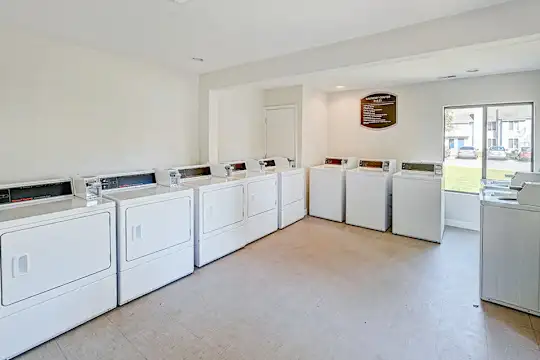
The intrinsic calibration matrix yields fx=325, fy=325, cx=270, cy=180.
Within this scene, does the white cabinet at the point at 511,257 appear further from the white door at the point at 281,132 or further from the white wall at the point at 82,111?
the white wall at the point at 82,111

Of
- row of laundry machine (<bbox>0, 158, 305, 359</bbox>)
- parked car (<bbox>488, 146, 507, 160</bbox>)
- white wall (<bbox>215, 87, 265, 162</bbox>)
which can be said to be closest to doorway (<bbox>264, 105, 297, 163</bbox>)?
white wall (<bbox>215, 87, 265, 162</bbox>)

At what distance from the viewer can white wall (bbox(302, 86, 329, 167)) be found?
228 inches

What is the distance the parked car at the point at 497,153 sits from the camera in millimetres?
4992

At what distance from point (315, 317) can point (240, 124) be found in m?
3.78

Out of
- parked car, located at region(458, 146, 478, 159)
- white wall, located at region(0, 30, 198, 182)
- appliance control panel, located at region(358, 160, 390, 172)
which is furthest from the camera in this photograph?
appliance control panel, located at region(358, 160, 390, 172)

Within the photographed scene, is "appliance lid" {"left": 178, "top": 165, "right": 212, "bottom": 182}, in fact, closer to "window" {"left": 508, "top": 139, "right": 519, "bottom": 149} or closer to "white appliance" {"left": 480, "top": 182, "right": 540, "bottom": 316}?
"white appliance" {"left": 480, "top": 182, "right": 540, "bottom": 316}

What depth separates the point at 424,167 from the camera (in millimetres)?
4977

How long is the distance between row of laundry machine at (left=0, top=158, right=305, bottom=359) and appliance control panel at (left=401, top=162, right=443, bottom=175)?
8.24 feet

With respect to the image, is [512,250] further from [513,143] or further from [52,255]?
[52,255]

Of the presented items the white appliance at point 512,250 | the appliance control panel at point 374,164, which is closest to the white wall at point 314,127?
the appliance control panel at point 374,164

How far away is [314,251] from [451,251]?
178cm

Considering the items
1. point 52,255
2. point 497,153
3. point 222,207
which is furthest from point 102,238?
point 497,153

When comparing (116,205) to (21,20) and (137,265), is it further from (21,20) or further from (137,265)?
(21,20)

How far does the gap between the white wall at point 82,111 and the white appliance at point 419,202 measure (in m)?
3.32
